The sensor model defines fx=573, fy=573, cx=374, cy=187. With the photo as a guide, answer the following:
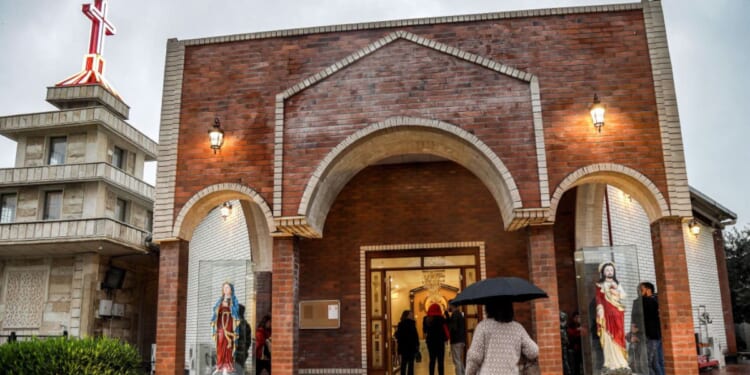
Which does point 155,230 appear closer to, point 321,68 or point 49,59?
point 321,68

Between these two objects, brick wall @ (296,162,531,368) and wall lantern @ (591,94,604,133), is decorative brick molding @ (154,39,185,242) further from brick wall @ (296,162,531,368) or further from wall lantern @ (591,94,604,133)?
wall lantern @ (591,94,604,133)

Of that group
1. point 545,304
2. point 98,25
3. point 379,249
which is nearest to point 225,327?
point 379,249

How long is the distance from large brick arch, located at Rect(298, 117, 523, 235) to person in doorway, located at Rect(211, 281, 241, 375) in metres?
1.78

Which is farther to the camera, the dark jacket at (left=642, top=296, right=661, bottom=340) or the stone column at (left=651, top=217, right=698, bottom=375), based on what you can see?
the dark jacket at (left=642, top=296, right=661, bottom=340)

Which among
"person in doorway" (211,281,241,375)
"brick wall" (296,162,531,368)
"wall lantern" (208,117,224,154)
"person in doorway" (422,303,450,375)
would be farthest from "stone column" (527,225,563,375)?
"wall lantern" (208,117,224,154)

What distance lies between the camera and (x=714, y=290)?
57.4 ft

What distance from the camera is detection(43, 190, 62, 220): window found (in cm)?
2181

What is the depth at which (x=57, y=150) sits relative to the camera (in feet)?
74.3

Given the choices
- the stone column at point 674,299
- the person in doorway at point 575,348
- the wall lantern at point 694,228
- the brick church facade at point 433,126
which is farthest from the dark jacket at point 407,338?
the wall lantern at point 694,228

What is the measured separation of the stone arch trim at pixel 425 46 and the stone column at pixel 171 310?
2009 mm

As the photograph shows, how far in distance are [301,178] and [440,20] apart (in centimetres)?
375

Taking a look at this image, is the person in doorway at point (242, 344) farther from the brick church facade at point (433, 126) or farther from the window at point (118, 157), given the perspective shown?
the window at point (118, 157)

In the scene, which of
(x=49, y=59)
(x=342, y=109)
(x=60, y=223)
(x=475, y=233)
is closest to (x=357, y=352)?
(x=475, y=233)

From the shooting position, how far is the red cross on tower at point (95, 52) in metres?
23.3
